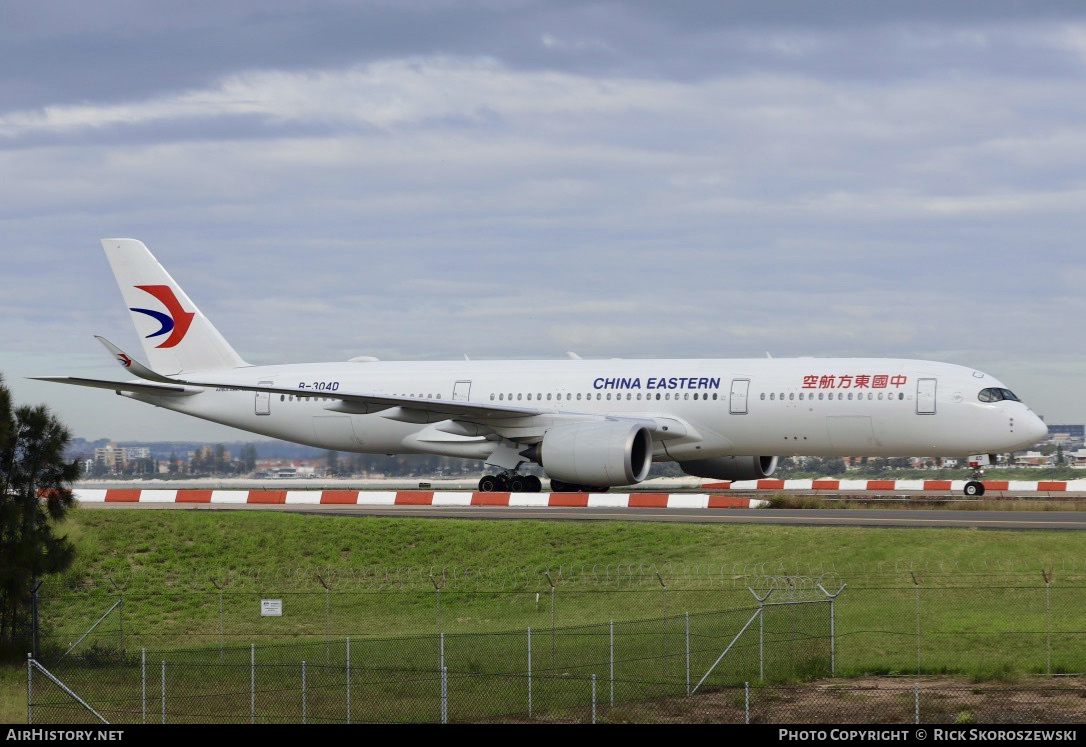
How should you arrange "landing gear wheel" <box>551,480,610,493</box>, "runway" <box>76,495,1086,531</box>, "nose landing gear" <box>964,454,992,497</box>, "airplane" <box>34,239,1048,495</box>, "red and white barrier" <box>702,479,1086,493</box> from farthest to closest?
1. "red and white barrier" <box>702,479,1086,493</box>
2. "landing gear wheel" <box>551,480,610,493</box>
3. "nose landing gear" <box>964,454,992,497</box>
4. "airplane" <box>34,239,1048,495</box>
5. "runway" <box>76,495,1086,531</box>

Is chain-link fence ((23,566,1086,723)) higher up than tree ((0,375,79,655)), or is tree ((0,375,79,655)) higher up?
tree ((0,375,79,655))

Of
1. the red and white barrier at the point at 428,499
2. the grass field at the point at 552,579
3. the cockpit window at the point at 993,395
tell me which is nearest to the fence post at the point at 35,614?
the grass field at the point at 552,579

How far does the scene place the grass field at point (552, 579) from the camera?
25.2m

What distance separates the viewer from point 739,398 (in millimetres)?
45531

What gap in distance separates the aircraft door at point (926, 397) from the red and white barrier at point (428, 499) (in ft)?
19.0

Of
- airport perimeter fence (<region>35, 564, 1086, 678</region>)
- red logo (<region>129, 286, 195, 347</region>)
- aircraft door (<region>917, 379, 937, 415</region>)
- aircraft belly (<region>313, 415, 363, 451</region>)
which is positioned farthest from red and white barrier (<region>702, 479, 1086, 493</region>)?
airport perimeter fence (<region>35, 564, 1086, 678</region>)

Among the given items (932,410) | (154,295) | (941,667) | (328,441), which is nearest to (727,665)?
(941,667)

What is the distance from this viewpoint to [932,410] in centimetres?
4338

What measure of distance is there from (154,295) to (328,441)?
369 inches

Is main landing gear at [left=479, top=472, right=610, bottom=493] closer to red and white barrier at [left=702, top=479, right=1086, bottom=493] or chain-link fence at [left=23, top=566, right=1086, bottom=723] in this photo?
red and white barrier at [left=702, top=479, right=1086, bottom=493]

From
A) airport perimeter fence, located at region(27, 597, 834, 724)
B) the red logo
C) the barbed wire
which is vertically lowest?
airport perimeter fence, located at region(27, 597, 834, 724)

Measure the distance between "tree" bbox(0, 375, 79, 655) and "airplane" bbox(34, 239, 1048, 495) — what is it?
19.4 m

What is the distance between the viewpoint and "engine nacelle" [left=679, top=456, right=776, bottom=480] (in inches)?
1986

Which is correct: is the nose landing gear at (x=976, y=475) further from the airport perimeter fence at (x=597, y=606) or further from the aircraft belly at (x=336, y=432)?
the aircraft belly at (x=336, y=432)
